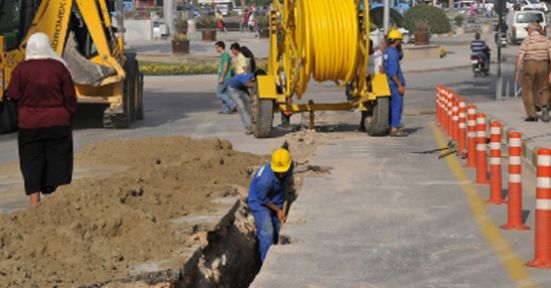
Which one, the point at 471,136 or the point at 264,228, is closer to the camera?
the point at 264,228

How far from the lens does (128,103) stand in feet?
83.9

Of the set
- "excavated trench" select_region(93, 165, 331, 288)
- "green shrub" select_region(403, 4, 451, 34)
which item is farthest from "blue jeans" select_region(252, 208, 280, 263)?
"green shrub" select_region(403, 4, 451, 34)

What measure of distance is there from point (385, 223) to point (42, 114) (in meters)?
3.68

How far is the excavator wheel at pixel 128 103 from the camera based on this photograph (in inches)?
979

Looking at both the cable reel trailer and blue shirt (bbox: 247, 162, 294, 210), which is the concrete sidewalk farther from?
blue shirt (bbox: 247, 162, 294, 210)

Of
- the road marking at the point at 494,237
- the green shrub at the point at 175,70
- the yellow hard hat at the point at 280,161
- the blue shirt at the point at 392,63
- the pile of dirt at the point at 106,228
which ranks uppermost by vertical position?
the blue shirt at the point at 392,63

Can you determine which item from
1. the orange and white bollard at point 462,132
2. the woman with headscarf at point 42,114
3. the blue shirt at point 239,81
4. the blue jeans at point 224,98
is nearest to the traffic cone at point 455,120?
the orange and white bollard at point 462,132

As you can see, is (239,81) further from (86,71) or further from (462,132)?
(462,132)

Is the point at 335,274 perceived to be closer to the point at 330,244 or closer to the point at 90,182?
the point at 330,244

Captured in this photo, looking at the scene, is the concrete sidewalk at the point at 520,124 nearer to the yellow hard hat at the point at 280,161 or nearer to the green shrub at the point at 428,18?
the yellow hard hat at the point at 280,161

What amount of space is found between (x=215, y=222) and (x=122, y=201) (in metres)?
0.97

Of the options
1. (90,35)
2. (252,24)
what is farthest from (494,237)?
(252,24)

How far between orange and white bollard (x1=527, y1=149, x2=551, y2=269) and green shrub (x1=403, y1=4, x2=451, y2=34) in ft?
198

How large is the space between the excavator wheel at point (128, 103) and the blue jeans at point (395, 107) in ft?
17.3
